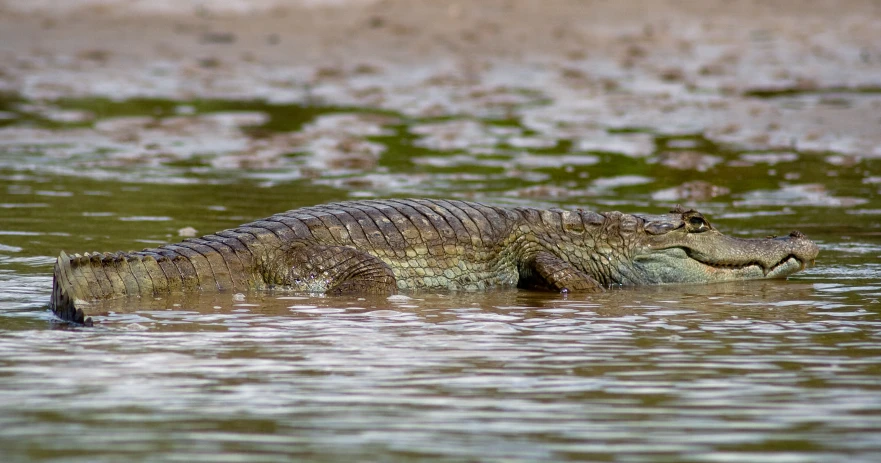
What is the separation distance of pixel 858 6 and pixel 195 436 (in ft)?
63.4

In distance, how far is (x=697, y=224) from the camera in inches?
312

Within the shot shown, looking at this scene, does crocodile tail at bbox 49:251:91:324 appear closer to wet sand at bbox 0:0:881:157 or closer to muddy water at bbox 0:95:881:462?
muddy water at bbox 0:95:881:462

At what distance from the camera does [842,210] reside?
1025cm

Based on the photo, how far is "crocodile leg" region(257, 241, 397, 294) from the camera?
700 centimetres

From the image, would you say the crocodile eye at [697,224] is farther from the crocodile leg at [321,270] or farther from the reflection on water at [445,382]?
the crocodile leg at [321,270]

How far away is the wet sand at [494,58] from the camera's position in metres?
15.6

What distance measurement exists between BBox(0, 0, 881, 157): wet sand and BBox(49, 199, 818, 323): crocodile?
6.34 metres

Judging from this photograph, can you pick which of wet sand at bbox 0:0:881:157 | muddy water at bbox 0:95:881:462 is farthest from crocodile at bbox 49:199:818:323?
wet sand at bbox 0:0:881:157

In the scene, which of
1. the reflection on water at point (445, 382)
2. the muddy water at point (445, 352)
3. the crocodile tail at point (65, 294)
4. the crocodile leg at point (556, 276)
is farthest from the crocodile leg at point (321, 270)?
the crocodile tail at point (65, 294)

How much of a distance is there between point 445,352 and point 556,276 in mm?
2349

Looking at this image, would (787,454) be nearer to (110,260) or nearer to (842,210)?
(110,260)

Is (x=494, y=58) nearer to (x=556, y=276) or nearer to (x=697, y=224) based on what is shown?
(x=697, y=224)

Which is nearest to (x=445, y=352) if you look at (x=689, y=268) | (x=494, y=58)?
(x=689, y=268)

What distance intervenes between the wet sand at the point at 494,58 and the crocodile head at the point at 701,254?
6.27 meters
